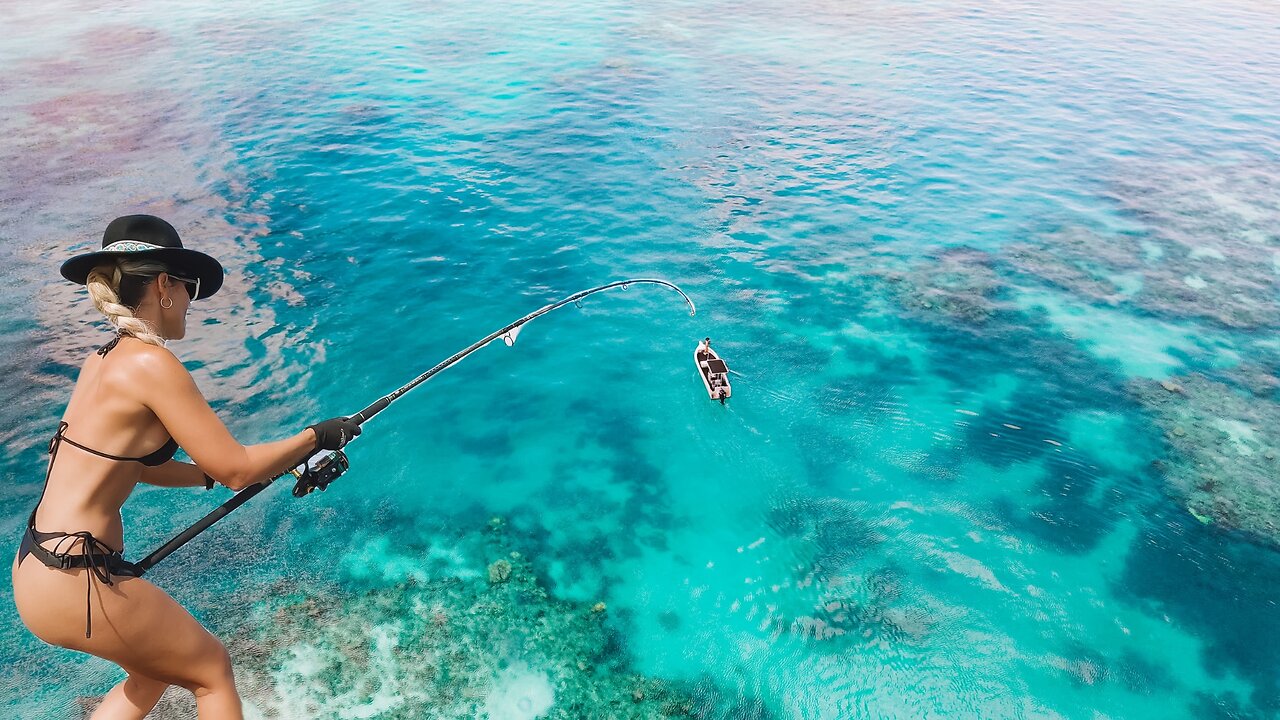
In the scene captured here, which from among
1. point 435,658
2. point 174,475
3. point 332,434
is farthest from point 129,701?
point 435,658

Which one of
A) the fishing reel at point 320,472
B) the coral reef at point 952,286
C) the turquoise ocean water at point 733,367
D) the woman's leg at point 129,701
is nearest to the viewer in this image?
the woman's leg at point 129,701

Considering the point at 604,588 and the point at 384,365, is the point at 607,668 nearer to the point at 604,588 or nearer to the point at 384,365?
the point at 604,588

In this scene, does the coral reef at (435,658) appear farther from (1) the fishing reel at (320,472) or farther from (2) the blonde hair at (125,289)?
(2) the blonde hair at (125,289)

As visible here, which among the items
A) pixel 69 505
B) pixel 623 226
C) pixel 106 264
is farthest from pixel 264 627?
pixel 623 226

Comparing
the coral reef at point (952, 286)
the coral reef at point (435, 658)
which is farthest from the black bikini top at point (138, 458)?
the coral reef at point (952, 286)

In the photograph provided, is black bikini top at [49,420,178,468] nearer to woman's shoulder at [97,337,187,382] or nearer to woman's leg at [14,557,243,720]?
woman's shoulder at [97,337,187,382]

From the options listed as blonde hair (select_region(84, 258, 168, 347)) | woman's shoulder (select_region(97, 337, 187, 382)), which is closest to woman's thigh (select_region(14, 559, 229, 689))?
woman's shoulder (select_region(97, 337, 187, 382))
